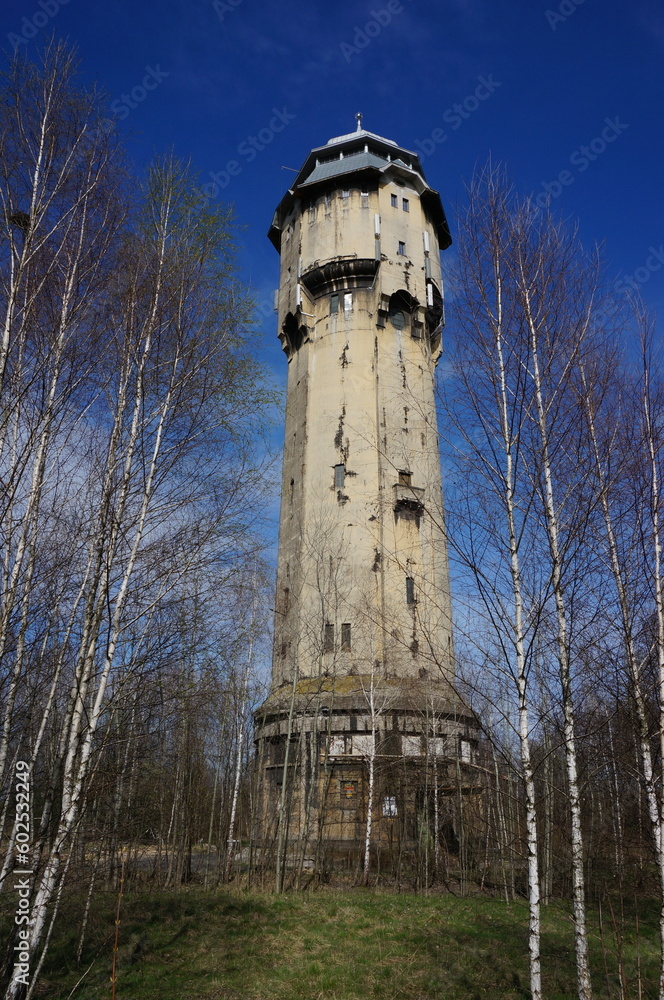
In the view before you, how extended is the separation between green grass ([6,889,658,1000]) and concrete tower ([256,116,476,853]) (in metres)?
3.68

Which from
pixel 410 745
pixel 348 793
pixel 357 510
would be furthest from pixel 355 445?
pixel 348 793

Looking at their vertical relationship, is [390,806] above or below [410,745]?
below

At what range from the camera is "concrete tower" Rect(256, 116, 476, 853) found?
19359mm

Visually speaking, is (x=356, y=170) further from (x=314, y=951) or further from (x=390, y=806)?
(x=314, y=951)

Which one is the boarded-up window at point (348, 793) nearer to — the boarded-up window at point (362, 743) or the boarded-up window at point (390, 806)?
the boarded-up window at point (362, 743)

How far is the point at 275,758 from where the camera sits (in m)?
20.8

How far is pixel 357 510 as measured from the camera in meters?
23.9

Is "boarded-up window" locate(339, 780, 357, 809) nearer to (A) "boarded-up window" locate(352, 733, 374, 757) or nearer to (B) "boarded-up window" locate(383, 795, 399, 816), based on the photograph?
(A) "boarded-up window" locate(352, 733, 374, 757)

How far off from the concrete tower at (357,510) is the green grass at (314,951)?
368 centimetres

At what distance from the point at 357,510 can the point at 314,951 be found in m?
15.0

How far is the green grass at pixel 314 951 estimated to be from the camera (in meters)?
8.86

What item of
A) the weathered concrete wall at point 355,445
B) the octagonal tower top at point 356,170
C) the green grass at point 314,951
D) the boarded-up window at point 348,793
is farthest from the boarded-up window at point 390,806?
the octagonal tower top at point 356,170

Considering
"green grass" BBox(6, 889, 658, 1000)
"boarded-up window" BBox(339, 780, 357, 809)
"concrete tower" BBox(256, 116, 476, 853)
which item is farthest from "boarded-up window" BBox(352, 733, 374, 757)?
"green grass" BBox(6, 889, 658, 1000)

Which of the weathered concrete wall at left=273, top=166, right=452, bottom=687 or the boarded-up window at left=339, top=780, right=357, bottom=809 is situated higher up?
the weathered concrete wall at left=273, top=166, right=452, bottom=687
